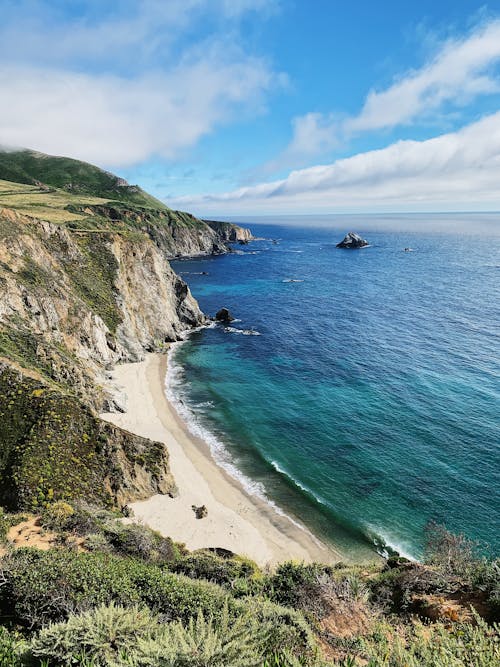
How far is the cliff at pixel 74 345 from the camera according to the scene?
28188 millimetres

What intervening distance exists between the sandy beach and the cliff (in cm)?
223

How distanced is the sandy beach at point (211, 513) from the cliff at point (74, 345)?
2.23 metres

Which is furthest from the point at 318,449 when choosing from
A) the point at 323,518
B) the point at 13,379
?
the point at 13,379

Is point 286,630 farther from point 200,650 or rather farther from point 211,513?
point 211,513

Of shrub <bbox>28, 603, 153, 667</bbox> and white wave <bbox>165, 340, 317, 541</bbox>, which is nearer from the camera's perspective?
shrub <bbox>28, 603, 153, 667</bbox>

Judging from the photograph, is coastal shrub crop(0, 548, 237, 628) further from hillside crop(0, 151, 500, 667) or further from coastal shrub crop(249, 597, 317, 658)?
coastal shrub crop(249, 597, 317, 658)

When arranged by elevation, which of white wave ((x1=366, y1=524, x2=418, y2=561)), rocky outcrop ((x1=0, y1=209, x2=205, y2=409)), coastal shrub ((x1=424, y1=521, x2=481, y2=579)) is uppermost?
rocky outcrop ((x1=0, y1=209, x2=205, y2=409))

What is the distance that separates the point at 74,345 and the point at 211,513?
31910mm

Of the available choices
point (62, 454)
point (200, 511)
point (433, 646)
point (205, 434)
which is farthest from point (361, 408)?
point (433, 646)

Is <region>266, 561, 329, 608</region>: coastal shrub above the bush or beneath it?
above

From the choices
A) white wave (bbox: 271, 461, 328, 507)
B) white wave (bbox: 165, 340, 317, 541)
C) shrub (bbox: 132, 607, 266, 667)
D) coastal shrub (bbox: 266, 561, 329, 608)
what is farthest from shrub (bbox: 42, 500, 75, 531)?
white wave (bbox: 271, 461, 328, 507)

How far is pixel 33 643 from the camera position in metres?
11.0

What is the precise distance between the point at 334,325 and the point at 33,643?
77.7 meters

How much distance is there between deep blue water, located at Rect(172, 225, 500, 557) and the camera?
3397 centimetres
